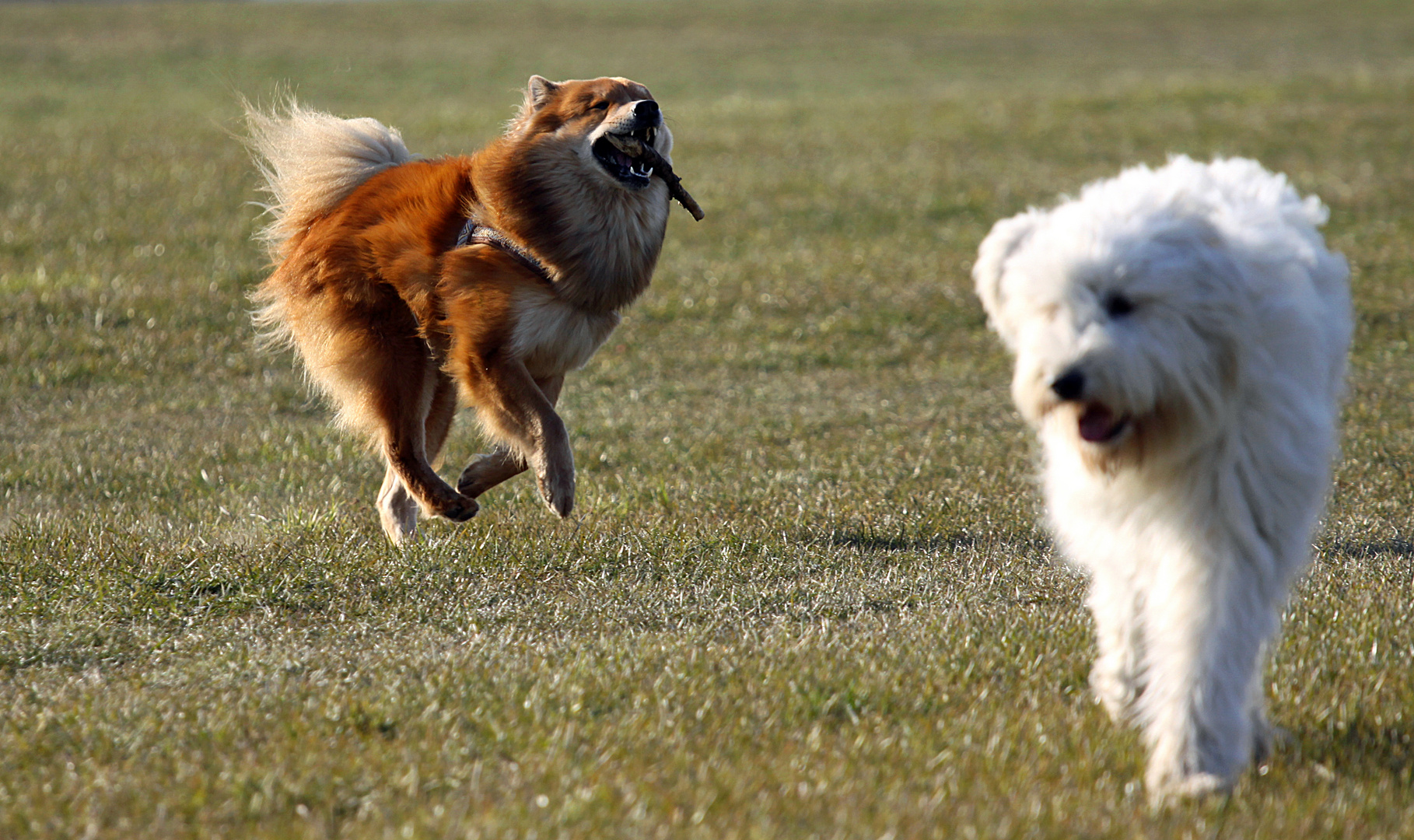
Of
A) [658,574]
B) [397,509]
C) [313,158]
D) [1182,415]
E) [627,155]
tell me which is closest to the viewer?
[1182,415]

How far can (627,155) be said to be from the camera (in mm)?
5203

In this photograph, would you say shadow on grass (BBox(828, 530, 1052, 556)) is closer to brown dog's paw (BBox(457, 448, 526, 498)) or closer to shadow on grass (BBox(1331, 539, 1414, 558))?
shadow on grass (BBox(1331, 539, 1414, 558))

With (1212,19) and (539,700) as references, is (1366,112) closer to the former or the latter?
(539,700)

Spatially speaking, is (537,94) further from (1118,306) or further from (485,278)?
(1118,306)

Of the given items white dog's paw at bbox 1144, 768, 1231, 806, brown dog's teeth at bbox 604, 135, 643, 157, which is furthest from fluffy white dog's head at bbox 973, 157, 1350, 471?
brown dog's teeth at bbox 604, 135, 643, 157

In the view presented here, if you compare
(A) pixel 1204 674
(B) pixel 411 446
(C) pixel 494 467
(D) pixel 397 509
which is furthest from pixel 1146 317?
(D) pixel 397 509

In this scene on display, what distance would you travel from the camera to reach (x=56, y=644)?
425 cm

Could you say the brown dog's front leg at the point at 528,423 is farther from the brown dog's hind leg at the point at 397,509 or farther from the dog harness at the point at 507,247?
the brown dog's hind leg at the point at 397,509

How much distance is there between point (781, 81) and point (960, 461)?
81.0 feet

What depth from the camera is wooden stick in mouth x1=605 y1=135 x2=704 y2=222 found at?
5.15 meters

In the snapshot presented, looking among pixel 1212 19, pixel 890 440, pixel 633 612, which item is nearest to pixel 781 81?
pixel 1212 19

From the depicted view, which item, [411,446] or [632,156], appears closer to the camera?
[632,156]

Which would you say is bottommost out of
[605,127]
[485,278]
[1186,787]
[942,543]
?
[942,543]

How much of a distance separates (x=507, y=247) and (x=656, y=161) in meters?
0.68
